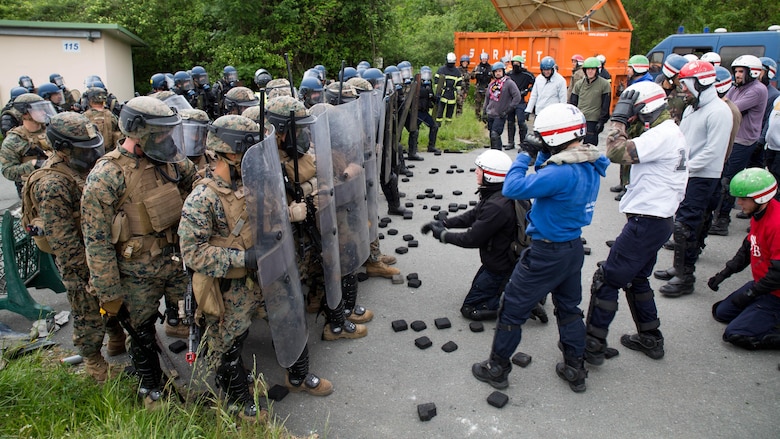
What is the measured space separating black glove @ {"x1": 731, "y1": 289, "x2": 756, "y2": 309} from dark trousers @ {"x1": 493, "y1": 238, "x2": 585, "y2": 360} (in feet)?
5.81

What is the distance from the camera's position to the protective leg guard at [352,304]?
192 inches

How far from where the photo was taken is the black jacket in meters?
4.61

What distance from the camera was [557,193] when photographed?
360 cm

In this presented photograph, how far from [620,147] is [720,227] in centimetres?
409

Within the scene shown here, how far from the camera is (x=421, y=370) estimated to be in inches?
170

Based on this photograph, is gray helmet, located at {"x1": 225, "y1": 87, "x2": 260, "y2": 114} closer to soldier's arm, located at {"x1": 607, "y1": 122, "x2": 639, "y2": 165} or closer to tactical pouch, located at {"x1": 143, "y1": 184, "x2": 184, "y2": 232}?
tactical pouch, located at {"x1": 143, "y1": 184, "x2": 184, "y2": 232}

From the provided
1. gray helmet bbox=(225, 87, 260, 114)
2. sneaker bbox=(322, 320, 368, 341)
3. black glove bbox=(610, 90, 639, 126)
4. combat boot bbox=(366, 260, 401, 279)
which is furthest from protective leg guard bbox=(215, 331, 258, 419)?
gray helmet bbox=(225, 87, 260, 114)

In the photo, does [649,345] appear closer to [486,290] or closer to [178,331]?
[486,290]

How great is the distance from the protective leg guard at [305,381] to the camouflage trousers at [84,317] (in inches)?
59.6

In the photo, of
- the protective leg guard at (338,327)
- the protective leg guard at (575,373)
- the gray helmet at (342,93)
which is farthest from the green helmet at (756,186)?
the gray helmet at (342,93)

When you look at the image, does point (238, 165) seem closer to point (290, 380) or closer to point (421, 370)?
point (290, 380)

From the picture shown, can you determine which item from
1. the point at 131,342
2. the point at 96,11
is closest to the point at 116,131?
the point at 131,342

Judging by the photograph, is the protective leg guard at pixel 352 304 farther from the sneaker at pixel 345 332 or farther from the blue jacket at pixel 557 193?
the blue jacket at pixel 557 193

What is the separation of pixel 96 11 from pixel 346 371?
22640mm
